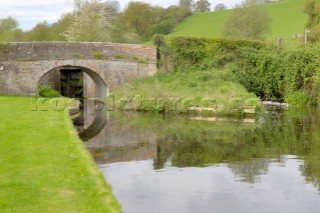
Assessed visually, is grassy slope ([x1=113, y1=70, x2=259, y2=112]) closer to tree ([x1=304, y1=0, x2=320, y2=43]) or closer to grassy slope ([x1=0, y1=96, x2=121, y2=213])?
grassy slope ([x1=0, y1=96, x2=121, y2=213])

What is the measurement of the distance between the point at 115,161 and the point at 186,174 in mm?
2121

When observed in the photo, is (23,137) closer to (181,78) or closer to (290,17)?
(181,78)

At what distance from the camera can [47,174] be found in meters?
8.39

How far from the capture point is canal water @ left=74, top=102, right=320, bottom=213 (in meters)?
Result: 8.37

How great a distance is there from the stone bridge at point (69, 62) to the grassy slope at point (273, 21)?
21461mm

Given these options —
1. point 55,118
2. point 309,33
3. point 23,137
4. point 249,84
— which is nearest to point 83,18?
point 249,84

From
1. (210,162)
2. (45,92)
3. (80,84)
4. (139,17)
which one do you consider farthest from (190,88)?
(139,17)

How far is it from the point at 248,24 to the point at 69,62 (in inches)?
732

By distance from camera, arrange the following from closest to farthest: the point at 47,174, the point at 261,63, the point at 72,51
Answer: the point at 47,174 → the point at 72,51 → the point at 261,63

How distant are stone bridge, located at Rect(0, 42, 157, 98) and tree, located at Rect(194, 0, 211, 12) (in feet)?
125

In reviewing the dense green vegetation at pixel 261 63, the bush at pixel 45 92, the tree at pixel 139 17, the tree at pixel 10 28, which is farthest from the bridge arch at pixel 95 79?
the tree at pixel 139 17

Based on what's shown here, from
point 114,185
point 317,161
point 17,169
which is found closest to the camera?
point 17,169

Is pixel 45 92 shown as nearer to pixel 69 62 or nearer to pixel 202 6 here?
pixel 69 62

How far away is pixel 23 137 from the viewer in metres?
11.6
